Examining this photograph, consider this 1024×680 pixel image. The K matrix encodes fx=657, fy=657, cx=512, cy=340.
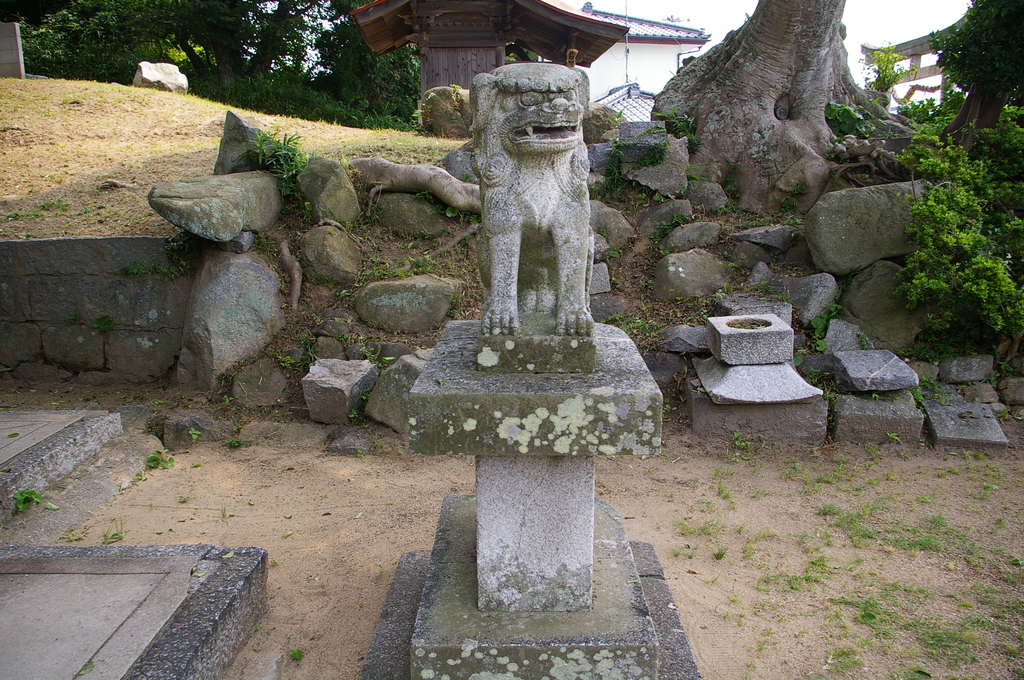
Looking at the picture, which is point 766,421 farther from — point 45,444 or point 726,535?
point 45,444

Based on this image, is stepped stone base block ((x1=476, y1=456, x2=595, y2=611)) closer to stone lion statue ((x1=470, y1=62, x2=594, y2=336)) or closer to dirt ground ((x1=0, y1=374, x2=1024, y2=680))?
stone lion statue ((x1=470, y1=62, x2=594, y2=336))

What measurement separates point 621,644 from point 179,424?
4.28m

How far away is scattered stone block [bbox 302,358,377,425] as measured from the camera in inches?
211

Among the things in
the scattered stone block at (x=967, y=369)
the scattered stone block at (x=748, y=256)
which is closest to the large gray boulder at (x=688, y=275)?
the scattered stone block at (x=748, y=256)

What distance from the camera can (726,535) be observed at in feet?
13.1

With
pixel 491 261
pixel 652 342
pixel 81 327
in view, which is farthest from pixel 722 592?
pixel 81 327

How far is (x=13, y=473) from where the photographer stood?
4.05 m

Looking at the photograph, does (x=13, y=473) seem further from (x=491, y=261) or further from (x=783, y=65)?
(x=783, y=65)

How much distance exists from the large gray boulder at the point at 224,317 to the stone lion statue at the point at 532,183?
4005 millimetres

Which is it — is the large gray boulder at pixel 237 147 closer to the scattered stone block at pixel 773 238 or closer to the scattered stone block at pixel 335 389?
the scattered stone block at pixel 335 389

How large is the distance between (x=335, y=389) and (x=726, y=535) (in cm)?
316

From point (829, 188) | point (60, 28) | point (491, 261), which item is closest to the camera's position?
point (491, 261)

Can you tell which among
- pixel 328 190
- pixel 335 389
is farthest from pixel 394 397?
pixel 328 190

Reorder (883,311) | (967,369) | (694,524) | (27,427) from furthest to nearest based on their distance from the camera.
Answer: (883,311)
(967,369)
(27,427)
(694,524)
